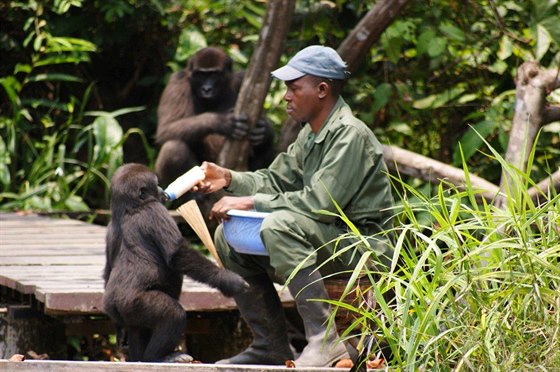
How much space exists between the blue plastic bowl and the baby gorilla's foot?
0.51 metres

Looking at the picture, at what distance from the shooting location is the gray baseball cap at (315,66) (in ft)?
15.5

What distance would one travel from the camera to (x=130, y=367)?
4059 mm

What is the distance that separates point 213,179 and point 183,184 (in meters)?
0.24

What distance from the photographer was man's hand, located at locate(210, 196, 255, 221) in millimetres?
4621

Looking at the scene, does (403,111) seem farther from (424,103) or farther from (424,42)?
(424,42)

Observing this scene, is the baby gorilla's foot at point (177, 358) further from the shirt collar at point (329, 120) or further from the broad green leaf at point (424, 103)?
the broad green leaf at point (424, 103)

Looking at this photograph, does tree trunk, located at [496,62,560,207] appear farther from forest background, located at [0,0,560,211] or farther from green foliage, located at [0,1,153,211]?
green foliage, located at [0,1,153,211]

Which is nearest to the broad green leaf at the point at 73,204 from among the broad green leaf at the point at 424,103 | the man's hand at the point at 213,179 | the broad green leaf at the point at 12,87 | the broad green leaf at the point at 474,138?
the broad green leaf at the point at 12,87

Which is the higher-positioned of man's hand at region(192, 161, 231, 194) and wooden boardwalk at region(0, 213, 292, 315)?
man's hand at region(192, 161, 231, 194)

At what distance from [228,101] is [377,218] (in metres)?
4.37

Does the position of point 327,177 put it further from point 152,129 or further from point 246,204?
point 152,129

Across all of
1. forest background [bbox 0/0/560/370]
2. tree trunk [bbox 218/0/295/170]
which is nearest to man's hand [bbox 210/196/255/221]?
forest background [bbox 0/0/560/370]

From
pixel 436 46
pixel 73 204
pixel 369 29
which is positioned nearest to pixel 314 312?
pixel 369 29

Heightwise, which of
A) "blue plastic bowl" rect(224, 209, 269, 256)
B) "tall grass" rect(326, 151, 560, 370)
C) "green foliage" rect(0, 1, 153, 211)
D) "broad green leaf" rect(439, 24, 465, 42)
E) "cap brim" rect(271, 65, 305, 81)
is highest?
"cap brim" rect(271, 65, 305, 81)
